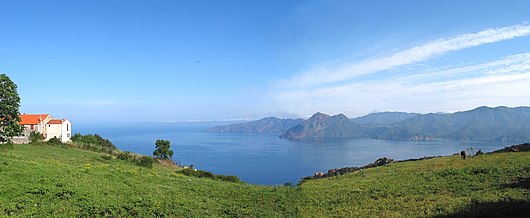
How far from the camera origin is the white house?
212 feet

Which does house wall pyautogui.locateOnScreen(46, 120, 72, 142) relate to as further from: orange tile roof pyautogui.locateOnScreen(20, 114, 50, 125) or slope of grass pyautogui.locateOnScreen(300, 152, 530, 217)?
slope of grass pyautogui.locateOnScreen(300, 152, 530, 217)

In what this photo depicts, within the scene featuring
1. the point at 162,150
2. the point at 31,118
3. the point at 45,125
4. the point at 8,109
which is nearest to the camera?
the point at 8,109

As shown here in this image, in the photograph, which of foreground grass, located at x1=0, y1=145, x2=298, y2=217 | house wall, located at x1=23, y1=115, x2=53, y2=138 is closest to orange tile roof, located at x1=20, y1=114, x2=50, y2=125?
house wall, located at x1=23, y1=115, x2=53, y2=138

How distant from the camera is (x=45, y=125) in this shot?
66.9 metres

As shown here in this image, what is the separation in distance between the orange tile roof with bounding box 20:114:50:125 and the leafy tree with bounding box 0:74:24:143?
1869 centimetres

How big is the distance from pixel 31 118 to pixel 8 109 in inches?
883

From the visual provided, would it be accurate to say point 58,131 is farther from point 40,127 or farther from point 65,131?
point 40,127

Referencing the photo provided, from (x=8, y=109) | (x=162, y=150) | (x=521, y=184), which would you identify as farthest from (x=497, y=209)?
(x=162, y=150)

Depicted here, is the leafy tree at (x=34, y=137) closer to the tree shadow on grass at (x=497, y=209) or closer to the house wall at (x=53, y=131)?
the house wall at (x=53, y=131)

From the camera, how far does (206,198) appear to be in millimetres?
22438

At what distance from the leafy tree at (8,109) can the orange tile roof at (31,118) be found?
61.3 feet

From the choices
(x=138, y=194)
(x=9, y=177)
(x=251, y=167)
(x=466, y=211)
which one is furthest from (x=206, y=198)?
(x=251, y=167)

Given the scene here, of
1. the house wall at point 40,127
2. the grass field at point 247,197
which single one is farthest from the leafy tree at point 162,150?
the grass field at point 247,197

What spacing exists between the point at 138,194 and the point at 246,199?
7707 mm
